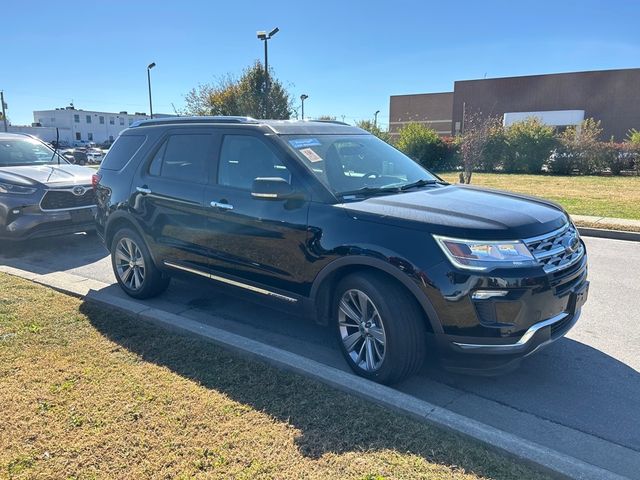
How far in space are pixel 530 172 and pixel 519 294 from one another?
23504 millimetres

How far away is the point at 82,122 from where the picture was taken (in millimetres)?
90312

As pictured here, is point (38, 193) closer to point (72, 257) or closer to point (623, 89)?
point (72, 257)

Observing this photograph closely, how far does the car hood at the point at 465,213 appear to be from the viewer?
3221 millimetres

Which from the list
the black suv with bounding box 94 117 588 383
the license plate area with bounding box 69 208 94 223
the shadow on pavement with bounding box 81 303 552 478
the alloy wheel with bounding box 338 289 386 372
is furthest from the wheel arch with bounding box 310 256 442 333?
the license plate area with bounding box 69 208 94 223

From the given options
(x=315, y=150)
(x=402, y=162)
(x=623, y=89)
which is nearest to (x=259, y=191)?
(x=315, y=150)

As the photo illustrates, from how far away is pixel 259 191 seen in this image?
12.5 feet

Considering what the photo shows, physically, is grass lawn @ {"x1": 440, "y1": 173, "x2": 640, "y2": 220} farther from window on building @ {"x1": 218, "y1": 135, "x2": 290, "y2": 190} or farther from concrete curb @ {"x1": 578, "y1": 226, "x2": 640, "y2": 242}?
window on building @ {"x1": 218, "y1": 135, "x2": 290, "y2": 190}

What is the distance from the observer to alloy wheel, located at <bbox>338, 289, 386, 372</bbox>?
3.53 meters

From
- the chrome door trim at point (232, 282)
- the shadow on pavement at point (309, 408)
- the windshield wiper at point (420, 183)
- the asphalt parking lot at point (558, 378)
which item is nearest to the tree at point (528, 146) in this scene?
the asphalt parking lot at point (558, 378)

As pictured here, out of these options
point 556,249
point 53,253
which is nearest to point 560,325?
point 556,249

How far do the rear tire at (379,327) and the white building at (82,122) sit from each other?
89.8 metres

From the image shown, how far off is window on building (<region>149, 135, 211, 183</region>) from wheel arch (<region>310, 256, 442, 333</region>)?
1608 millimetres

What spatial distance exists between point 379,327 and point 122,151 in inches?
146

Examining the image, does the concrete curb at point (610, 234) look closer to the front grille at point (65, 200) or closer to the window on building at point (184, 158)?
the window on building at point (184, 158)
